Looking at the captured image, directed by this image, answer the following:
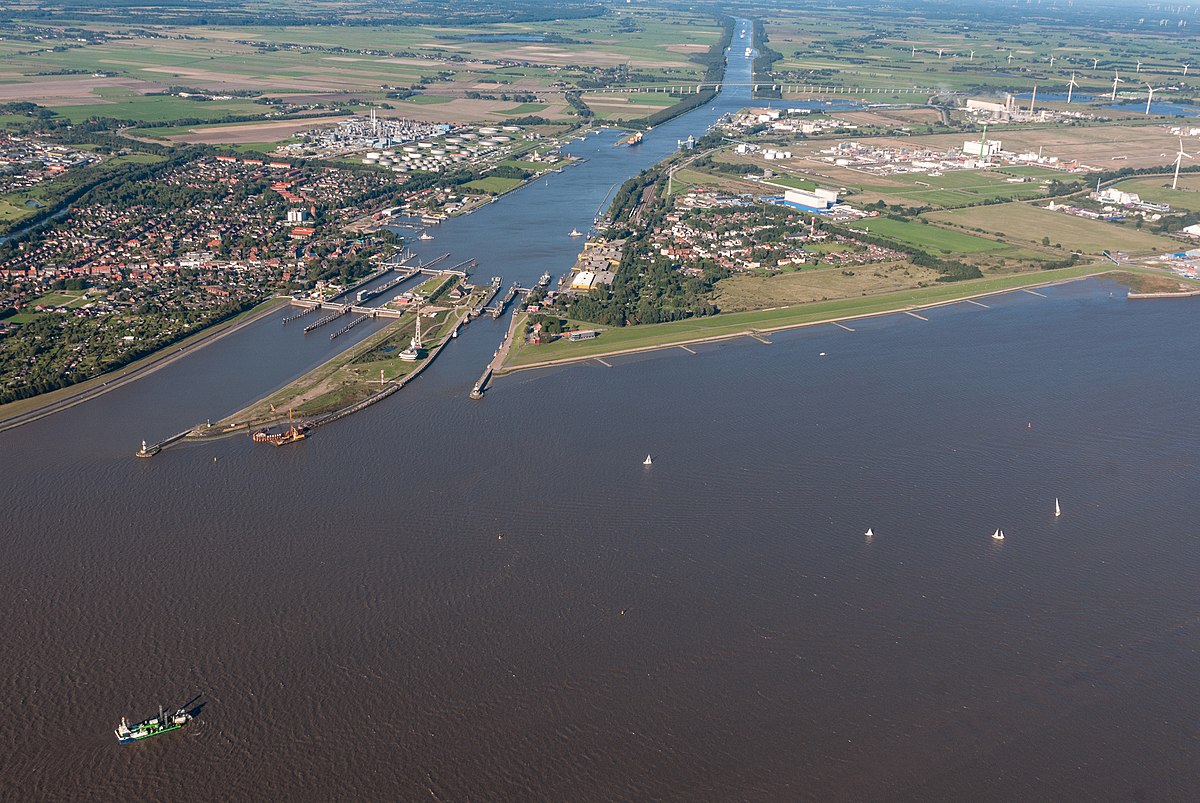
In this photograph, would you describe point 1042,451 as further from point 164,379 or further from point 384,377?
point 164,379

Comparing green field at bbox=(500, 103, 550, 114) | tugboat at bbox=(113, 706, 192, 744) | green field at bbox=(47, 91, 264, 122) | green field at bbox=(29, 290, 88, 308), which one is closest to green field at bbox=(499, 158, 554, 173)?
green field at bbox=(500, 103, 550, 114)

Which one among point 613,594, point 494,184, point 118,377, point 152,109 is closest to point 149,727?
point 613,594

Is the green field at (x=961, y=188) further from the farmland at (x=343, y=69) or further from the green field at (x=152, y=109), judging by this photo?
the green field at (x=152, y=109)

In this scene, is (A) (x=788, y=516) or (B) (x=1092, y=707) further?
(A) (x=788, y=516)

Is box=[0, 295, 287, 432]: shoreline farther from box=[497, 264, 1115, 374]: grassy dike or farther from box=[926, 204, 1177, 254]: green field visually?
box=[926, 204, 1177, 254]: green field

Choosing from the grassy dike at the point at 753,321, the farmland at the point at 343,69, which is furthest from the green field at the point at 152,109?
the grassy dike at the point at 753,321

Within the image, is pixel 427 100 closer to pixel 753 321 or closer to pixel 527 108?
pixel 527 108

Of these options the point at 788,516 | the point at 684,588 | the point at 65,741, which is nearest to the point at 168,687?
the point at 65,741
